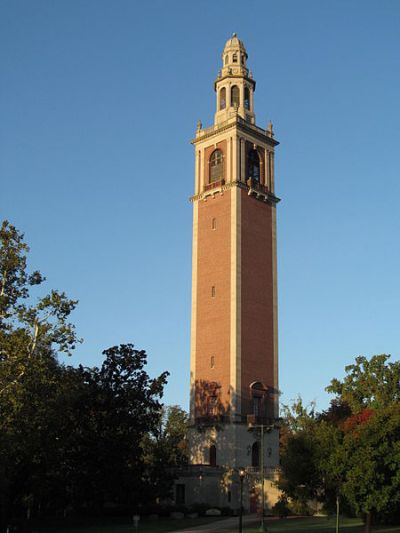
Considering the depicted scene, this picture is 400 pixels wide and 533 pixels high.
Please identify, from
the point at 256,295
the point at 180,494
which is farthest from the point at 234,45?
the point at 180,494

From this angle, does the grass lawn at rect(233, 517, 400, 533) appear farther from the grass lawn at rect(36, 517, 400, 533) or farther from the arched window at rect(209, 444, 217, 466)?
the arched window at rect(209, 444, 217, 466)

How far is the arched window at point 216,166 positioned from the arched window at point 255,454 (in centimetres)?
2463

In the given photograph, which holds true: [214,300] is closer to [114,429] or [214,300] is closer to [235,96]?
[114,429]

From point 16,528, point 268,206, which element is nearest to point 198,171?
point 268,206

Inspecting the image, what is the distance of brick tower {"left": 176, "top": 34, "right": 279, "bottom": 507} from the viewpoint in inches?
2441

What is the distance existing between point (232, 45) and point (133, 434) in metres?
41.7

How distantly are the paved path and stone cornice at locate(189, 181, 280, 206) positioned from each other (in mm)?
28670

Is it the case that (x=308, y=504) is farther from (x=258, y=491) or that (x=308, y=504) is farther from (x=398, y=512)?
(x=398, y=512)

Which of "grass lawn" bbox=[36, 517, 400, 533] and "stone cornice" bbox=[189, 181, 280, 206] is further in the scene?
"stone cornice" bbox=[189, 181, 280, 206]

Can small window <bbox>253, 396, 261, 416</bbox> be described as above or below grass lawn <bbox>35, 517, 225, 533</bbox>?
above

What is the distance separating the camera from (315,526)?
155 ft

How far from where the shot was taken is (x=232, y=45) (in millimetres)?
76812

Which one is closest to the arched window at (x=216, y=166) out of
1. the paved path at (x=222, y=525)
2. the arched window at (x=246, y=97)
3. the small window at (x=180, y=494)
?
the arched window at (x=246, y=97)

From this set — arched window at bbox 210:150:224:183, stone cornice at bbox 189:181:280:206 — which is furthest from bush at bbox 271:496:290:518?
arched window at bbox 210:150:224:183
